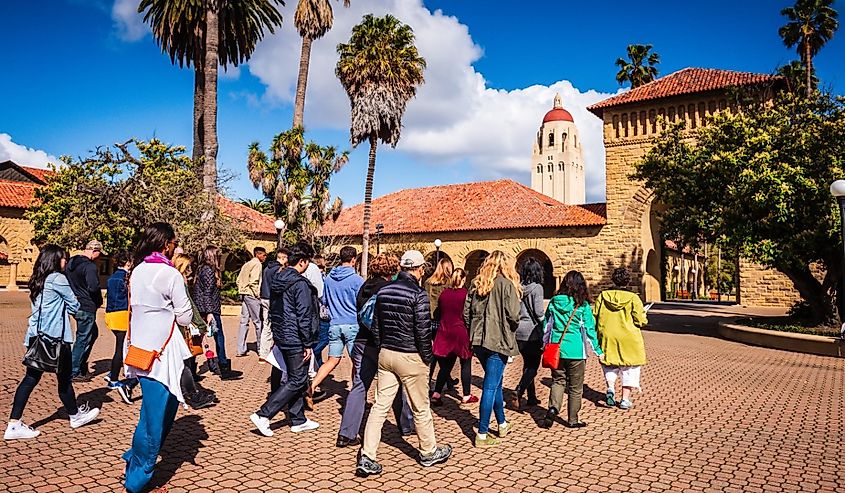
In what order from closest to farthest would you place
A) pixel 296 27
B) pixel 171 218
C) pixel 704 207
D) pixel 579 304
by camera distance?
pixel 579 304
pixel 704 207
pixel 171 218
pixel 296 27

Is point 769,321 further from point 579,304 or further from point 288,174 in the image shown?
point 288,174

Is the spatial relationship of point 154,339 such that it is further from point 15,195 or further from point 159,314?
point 15,195

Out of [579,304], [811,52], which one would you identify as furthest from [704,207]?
[811,52]

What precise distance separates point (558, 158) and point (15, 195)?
71.5m

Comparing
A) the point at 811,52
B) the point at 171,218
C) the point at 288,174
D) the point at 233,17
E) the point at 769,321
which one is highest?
the point at 233,17

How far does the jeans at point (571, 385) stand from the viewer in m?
5.94

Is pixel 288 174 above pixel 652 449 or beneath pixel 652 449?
above

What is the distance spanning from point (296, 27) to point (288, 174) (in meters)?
7.62

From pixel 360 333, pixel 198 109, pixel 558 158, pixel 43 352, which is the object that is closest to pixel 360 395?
pixel 360 333

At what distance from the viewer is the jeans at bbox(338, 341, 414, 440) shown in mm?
5141

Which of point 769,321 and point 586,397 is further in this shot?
point 769,321

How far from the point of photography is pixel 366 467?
14.2 feet

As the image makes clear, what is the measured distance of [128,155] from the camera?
72.0ft

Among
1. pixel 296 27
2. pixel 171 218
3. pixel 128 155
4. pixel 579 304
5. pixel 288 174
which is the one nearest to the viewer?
pixel 579 304
